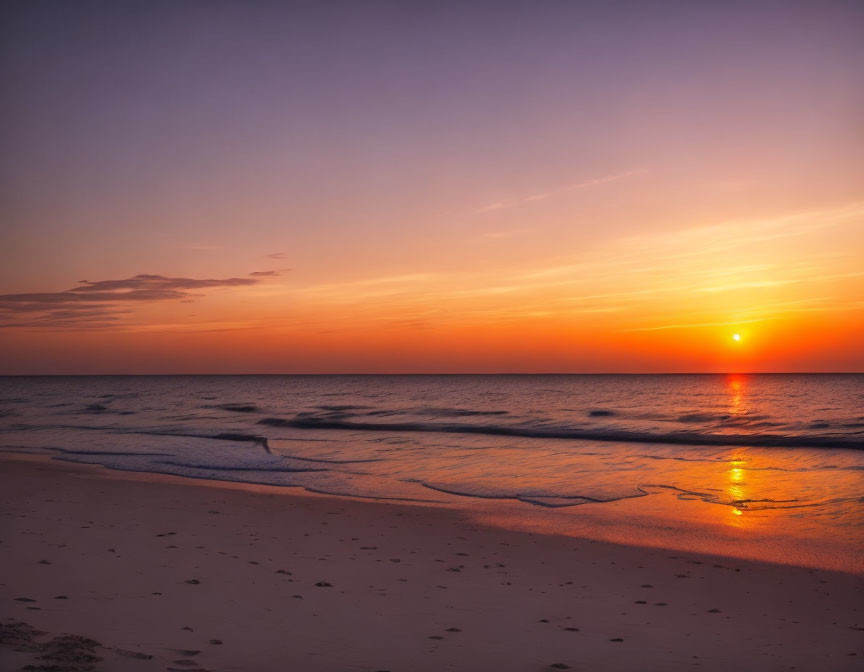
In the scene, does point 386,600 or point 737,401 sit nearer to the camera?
point 386,600

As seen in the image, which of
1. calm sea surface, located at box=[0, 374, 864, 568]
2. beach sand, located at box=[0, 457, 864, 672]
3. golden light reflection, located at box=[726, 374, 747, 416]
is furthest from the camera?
golden light reflection, located at box=[726, 374, 747, 416]

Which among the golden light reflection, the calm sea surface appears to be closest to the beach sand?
the calm sea surface

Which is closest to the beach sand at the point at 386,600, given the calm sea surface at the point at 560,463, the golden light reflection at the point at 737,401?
the calm sea surface at the point at 560,463

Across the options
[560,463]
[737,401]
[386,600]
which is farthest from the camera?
[737,401]

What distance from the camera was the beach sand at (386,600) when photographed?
4.96 m

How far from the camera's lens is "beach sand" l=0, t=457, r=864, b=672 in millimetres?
4961

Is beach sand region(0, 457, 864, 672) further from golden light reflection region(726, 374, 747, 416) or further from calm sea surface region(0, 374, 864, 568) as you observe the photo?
golden light reflection region(726, 374, 747, 416)

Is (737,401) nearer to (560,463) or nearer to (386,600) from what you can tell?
(560,463)

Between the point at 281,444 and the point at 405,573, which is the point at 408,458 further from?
the point at 405,573

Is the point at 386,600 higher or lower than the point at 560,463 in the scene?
higher

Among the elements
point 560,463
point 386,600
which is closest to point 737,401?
point 560,463

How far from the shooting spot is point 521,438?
1149 inches

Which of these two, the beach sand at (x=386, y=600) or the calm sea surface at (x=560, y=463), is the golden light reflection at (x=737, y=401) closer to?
the calm sea surface at (x=560, y=463)

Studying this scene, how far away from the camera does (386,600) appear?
6.39 meters
